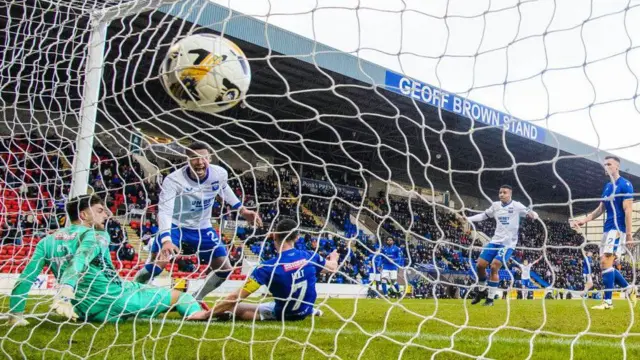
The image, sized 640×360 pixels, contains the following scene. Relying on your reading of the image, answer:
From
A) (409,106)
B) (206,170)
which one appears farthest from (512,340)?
(409,106)

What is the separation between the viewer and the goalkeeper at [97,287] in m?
3.50

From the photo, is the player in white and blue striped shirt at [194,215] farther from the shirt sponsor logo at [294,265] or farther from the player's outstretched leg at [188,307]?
the shirt sponsor logo at [294,265]

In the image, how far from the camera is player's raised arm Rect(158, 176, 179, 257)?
3762 mm

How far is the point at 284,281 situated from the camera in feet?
12.7

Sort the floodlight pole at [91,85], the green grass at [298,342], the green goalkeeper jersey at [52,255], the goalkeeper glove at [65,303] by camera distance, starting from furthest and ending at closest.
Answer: the floodlight pole at [91,85] < the green goalkeeper jersey at [52,255] < the goalkeeper glove at [65,303] < the green grass at [298,342]

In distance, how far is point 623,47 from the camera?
2.06 m

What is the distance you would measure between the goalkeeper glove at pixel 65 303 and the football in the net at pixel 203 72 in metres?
1.28

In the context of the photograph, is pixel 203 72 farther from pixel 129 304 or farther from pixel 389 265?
pixel 389 265

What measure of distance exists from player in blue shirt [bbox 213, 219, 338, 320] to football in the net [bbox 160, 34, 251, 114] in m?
0.89

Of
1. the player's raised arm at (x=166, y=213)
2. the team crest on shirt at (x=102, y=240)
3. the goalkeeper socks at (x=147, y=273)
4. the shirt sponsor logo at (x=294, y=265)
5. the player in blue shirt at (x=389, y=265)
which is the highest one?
the player's raised arm at (x=166, y=213)

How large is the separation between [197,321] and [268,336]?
2.63 feet

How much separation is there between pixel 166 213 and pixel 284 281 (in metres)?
0.98

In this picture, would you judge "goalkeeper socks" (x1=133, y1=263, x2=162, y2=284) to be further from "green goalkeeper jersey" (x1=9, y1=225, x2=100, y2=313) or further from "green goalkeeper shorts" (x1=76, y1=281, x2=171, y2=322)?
"green goalkeeper jersey" (x1=9, y1=225, x2=100, y2=313)

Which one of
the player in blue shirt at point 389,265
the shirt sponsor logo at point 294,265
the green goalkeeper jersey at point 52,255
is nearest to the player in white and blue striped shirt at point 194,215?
the shirt sponsor logo at point 294,265
